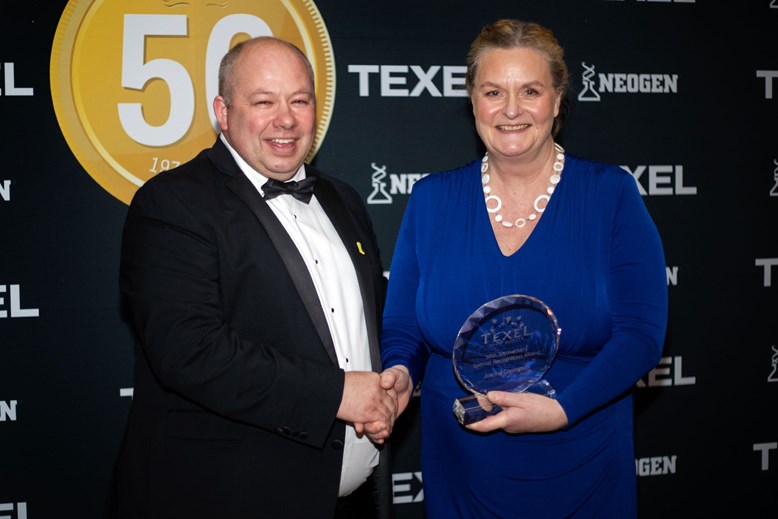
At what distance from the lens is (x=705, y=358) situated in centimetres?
362

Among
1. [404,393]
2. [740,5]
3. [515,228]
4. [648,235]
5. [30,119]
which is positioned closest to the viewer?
[648,235]

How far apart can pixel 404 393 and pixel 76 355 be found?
1.79 metres

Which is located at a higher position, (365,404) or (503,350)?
→ (503,350)

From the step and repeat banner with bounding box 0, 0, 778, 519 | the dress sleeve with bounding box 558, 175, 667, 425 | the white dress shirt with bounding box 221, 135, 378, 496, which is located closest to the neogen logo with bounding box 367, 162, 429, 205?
the step and repeat banner with bounding box 0, 0, 778, 519

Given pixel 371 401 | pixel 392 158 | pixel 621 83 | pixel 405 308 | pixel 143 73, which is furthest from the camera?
pixel 621 83

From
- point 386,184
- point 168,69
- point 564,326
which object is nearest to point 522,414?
point 564,326

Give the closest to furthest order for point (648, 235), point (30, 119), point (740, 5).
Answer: point (648, 235)
point (30, 119)
point (740, 5)

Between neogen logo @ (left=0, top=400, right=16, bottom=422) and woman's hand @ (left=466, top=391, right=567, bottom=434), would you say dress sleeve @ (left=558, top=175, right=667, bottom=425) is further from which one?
neogen logo @ (left=0, top=400, right=16, bottom=422)

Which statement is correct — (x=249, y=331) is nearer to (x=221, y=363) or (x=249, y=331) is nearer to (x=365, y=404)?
(x=221, y=363)

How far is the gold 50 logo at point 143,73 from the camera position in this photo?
302cm

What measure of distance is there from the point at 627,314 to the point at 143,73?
232 centimetres

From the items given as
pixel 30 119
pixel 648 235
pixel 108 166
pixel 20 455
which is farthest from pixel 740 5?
pixel 20 455

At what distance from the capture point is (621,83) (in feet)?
11.4

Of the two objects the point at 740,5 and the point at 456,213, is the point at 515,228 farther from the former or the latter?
the point at 740,5
